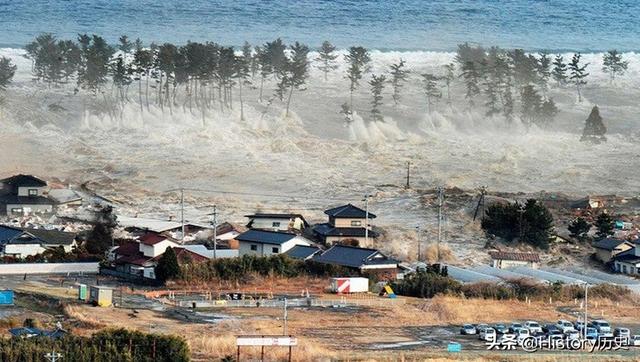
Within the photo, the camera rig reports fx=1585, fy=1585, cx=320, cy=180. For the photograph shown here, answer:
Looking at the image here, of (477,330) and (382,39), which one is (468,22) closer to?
(382,39)

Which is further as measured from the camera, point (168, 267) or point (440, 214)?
point (440, 214)

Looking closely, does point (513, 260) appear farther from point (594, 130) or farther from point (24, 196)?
point (594, 130)

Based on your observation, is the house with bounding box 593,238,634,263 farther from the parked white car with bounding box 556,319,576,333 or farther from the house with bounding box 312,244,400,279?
the parked white car with bounding box 556,319,576,333

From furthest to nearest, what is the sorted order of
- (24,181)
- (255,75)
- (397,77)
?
(255,75)
(397,77)
(24,181)

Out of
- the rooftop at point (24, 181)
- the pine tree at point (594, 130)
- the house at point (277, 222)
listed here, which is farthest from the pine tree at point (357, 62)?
the house at point (277, 222)

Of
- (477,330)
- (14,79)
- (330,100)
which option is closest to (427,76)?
(330,100)

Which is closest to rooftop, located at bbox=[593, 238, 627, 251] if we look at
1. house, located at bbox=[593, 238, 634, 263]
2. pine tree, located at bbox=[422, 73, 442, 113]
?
house, located at bbox=[593, 238, 634, 263]

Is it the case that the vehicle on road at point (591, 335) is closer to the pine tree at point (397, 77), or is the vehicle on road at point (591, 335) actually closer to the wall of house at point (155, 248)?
the wall of house at point (155, 248)

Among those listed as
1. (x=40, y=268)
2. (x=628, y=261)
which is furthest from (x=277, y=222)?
(x=628, y=261)

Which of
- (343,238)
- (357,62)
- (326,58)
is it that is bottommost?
(343,238)
